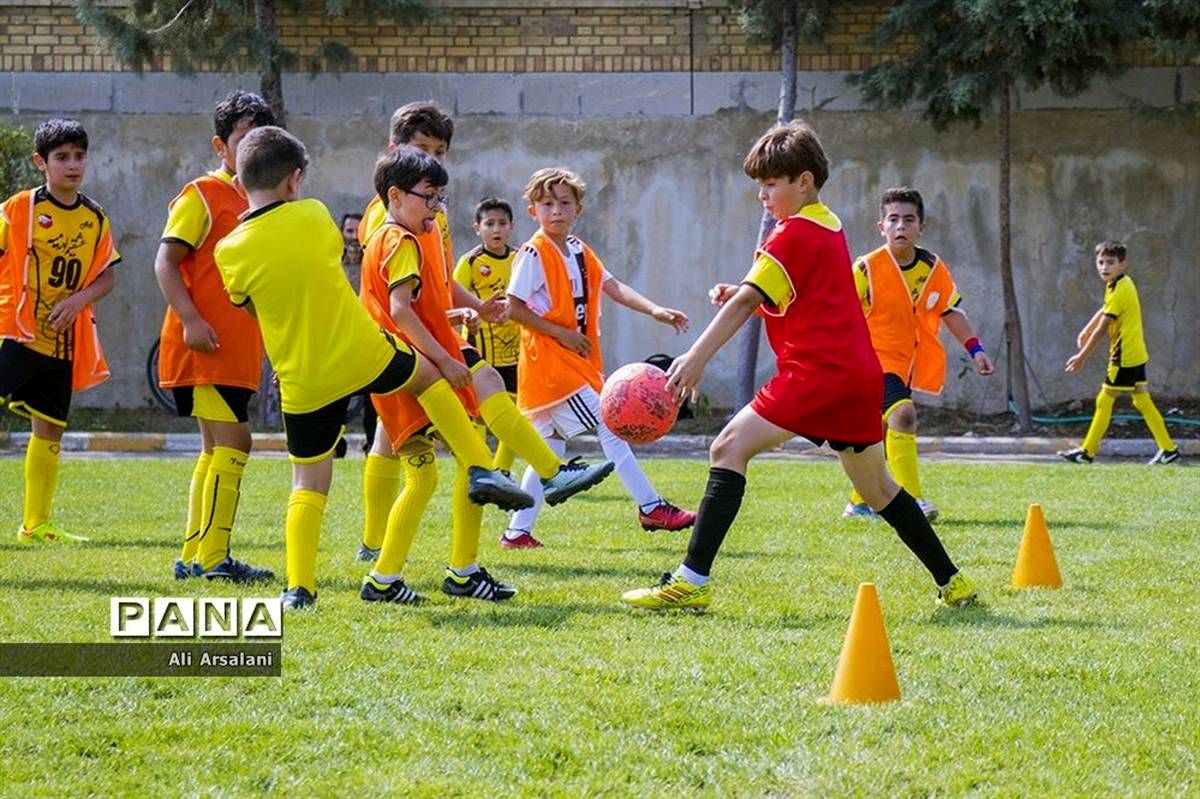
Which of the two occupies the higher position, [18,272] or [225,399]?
[18,272]

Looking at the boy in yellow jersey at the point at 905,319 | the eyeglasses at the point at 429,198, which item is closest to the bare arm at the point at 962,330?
the boy in yellow jersey at the point at 905,319

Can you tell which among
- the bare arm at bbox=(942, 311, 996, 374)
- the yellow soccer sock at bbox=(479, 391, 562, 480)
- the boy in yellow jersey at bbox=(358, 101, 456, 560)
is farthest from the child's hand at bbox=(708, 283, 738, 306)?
the bare arm at bbox=(942, 311, 996, 374)

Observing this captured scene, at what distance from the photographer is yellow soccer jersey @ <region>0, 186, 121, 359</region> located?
900cm

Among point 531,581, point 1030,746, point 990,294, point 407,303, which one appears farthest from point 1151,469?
point 1030,746

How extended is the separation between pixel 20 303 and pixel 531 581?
10.7 ft

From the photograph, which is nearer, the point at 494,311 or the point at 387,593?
the point at 387,593

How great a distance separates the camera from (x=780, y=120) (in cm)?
1891

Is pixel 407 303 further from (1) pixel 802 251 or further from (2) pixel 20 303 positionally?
(2) pixel 20 303

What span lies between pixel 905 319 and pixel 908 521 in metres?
3.79

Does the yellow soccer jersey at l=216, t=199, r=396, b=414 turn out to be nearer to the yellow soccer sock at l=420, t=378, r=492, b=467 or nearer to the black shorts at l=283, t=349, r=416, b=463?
the black shorts at l=283, t=349, r=416, b=463

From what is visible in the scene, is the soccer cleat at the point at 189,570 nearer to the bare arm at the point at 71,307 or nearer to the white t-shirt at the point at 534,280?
the bare arm at the point at 71,307

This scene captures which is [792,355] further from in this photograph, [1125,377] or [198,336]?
[1125,377]

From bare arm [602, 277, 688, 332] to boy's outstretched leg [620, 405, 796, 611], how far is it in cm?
190

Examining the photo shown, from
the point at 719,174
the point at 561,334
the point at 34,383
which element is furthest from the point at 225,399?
the point at 719,174
